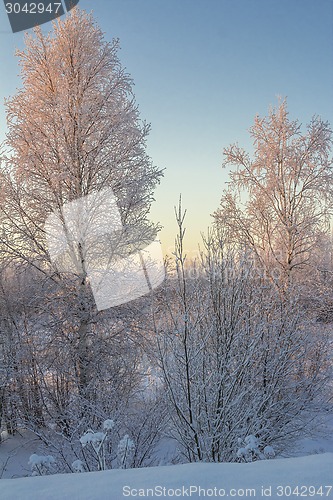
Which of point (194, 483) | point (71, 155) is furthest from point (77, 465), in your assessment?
point (71, 155)

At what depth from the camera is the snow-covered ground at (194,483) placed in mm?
2004

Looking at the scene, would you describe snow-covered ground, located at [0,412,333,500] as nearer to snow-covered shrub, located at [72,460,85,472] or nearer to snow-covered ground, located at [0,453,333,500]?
snow-covered ground, located at [0,453,333,500]

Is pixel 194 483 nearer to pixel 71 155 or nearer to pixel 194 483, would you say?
pixel 194 483

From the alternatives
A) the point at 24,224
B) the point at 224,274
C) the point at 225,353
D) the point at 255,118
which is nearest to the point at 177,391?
the point at 225,353

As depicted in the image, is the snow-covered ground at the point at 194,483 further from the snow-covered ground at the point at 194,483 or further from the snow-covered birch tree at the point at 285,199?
the snow-covered birch tree at the point at 285,199

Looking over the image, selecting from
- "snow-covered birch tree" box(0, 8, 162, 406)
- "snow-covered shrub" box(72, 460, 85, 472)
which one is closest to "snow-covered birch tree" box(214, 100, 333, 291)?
"snow-covered birch tree" box(0, 8, 162, 406)

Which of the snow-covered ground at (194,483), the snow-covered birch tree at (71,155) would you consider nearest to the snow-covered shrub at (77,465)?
the snow-covered ground at (194,483)

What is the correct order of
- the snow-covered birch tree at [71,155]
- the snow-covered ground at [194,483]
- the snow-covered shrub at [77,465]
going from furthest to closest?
the snow-covered birch tree at [71,155]
the snow-covered shrub at [77,465]
the snow-covered ground at [194,483]

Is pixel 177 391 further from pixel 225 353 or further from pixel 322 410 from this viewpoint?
pixel 322 410

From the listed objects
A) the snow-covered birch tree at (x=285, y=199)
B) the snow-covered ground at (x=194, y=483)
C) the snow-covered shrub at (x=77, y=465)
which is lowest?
the snow-covered shrub at (x=77, y=465)

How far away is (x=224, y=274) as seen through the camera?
4.52 meters

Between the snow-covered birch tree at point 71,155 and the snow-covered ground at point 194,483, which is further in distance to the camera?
the snow-covered birch tree at point 71,155

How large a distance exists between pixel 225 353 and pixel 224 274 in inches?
35.3

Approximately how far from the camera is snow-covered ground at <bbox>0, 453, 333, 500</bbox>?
2.00 meters
